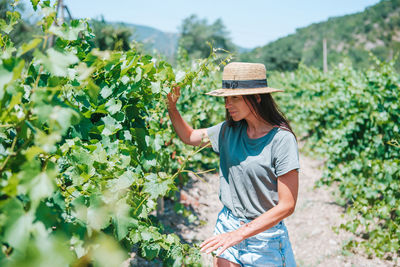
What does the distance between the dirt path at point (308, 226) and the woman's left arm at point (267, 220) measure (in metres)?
1.36

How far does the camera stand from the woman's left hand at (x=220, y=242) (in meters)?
1.44

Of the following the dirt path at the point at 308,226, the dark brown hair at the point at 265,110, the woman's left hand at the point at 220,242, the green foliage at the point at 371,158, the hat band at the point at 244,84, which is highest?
the hat band at the point at 244,84

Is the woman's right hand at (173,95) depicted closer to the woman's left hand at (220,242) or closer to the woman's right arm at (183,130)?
the woman's right arm at (183,130)

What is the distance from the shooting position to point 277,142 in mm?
1676

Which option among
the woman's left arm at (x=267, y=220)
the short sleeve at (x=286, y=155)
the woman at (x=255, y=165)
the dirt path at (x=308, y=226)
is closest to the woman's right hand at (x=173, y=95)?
the woman at (x=255, y=165)

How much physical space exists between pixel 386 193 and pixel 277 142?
2.87m

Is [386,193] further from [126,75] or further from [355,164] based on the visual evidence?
[126,75]

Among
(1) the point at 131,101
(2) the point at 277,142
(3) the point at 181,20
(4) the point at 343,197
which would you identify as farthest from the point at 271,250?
(3) the point at 181,20

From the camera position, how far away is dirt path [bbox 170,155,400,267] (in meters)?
3.52

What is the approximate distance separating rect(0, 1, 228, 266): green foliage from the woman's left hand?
15 cm

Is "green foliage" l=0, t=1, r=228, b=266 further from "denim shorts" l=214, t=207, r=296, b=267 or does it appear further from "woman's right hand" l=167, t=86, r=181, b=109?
"denim shorts" l=214, t=207, r=296, b=267

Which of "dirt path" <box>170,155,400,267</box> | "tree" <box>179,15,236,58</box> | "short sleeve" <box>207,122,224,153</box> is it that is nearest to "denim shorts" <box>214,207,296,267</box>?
"short sleeve" <box>207,122,224,153</box>

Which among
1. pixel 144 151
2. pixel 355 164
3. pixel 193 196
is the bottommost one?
pixel 193 196

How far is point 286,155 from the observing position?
161 cm
